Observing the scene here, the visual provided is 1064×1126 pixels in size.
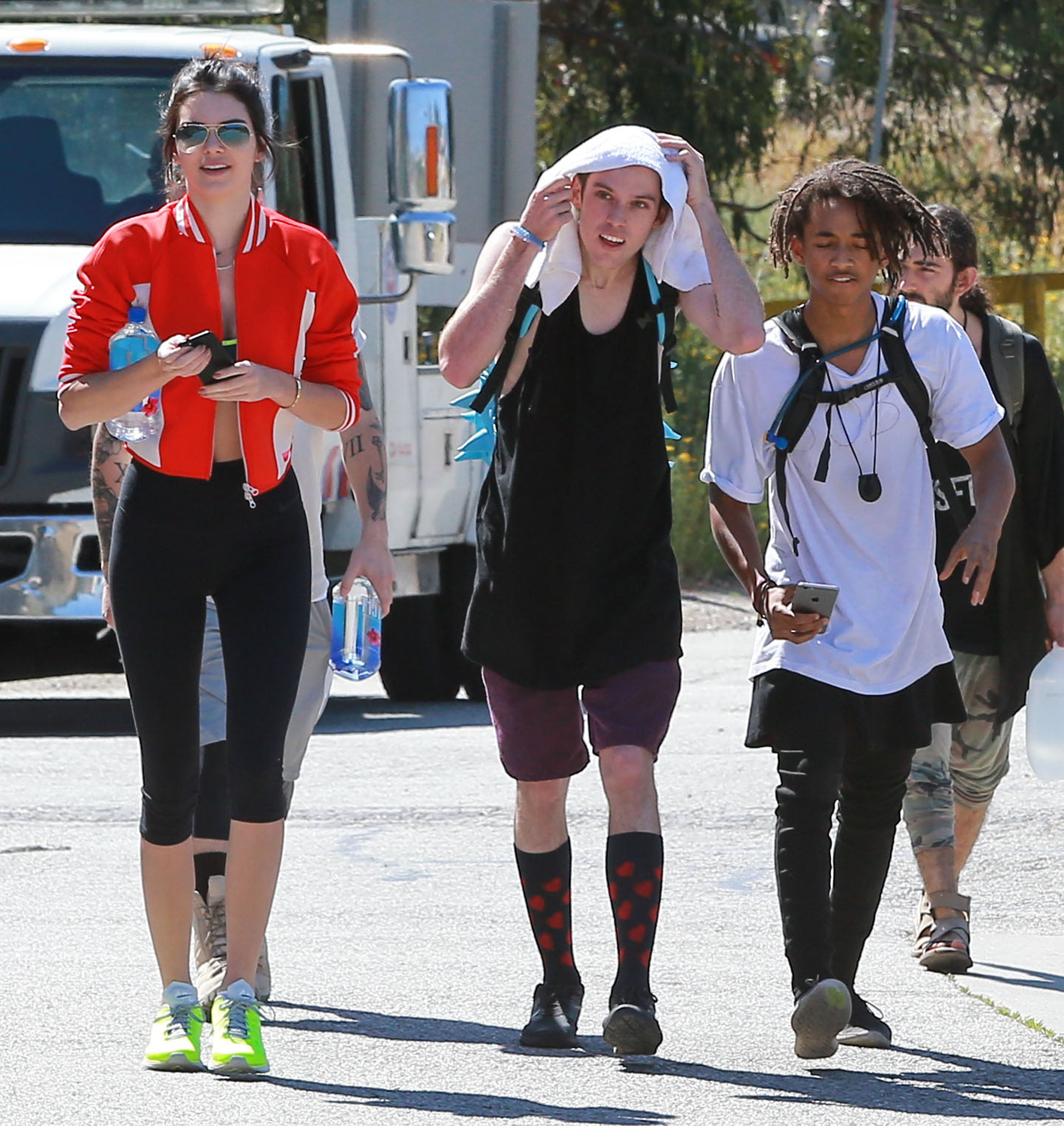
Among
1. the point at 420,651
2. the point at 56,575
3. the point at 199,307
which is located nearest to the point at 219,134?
the point at 199,307

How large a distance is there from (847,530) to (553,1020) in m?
1.13

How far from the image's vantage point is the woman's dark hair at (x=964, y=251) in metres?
6.15

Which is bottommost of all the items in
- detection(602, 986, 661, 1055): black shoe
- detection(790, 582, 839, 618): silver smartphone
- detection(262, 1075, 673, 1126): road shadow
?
detection(262, 1075, 673, 1126): road shadow

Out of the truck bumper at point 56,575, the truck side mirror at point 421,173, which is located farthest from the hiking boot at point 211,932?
the truck side mirror at point 421,173

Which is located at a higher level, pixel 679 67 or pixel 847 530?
pixel 679 67

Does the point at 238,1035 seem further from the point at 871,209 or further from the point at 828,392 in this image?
the point at 871,209

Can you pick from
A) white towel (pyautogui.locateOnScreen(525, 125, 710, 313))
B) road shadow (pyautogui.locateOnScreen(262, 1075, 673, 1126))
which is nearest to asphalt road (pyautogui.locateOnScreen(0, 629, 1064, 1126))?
road shadow (pyautogui.locateOnScreen(262, 1075, 673, 1126))

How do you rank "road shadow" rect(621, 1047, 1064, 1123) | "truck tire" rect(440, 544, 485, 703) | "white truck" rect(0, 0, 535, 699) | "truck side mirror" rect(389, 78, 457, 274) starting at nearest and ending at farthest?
"road shadow" rect(621, 1047, 1064, 1123) → "truck side mirror" rect(389, 78, 457, 274) → "white truck" rect(0, 0, 535, 699) → "truck tire" rect(440, 544, 485, 703)

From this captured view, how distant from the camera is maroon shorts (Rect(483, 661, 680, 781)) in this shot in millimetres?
5055

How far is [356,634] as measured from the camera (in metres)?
5.48

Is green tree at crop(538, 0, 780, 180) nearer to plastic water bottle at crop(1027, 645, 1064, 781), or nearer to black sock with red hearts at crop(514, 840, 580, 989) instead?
plastic water bottle at crop(1027, 645, 1064, 781)

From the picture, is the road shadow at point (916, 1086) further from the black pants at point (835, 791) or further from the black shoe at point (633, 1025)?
the black pants at point (835, 791)

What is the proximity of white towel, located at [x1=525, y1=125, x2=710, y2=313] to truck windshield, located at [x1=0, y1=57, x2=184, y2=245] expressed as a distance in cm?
509

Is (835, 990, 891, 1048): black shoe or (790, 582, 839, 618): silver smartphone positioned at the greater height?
(790, 582, 839, 618): silver smartphone
